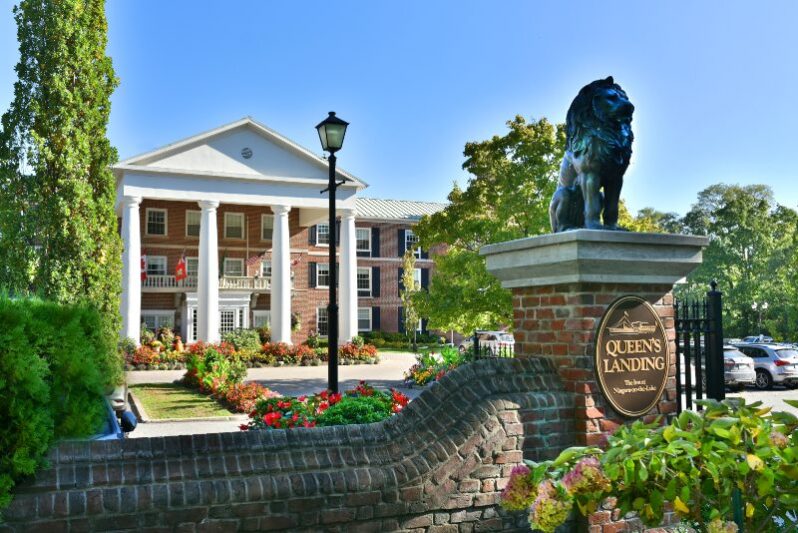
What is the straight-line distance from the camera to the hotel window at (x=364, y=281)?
5056 centimetres

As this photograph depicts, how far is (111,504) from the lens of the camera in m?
3.38

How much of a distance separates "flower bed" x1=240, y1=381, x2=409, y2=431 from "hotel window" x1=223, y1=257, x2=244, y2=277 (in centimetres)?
3152

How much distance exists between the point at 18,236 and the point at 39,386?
17.9 metres

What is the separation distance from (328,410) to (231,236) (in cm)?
3420

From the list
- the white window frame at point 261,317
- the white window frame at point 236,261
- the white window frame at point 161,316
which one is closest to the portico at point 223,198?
the white window frame at point 236,261

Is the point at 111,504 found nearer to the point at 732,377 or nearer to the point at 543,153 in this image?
the point at 543,153

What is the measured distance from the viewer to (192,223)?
3978cm

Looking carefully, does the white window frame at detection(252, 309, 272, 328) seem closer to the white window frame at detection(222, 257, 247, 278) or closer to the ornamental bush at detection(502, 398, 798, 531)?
the white window frame at detection(222, 257, 247, 278)

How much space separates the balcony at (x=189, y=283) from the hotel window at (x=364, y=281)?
11.6 metres

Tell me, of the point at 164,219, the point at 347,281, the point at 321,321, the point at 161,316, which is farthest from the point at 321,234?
the point at 161,316

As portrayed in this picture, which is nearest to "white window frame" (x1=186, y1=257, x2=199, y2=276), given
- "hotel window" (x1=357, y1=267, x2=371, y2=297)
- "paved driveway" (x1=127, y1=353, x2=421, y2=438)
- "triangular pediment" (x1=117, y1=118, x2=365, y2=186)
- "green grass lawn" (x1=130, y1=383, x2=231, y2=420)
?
"triangular pediment" (x1=117, y1=118, x2=365, y2=186)

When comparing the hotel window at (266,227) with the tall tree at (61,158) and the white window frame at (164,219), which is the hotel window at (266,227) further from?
the tall tree at (61,158)

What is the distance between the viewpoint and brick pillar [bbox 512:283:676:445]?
4.70 meters

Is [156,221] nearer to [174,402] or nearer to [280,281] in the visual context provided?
[280,281]
